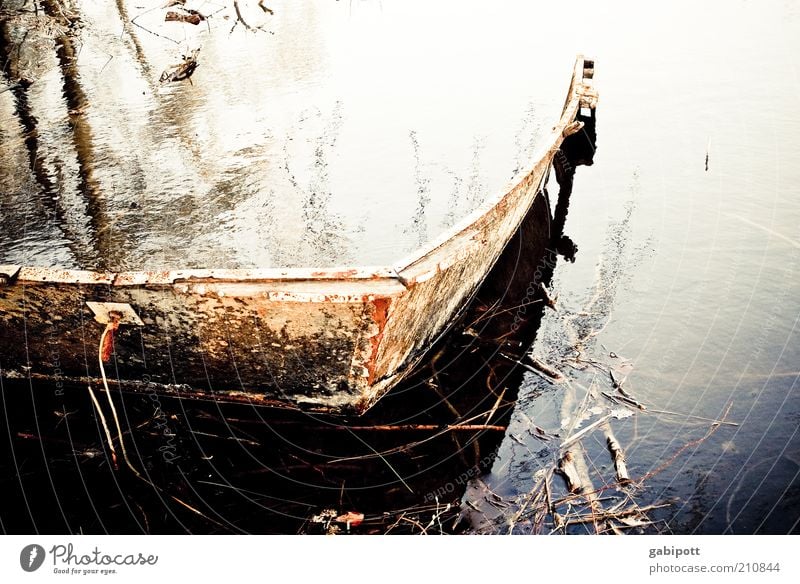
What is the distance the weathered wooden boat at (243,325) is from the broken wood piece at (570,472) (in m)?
0.97

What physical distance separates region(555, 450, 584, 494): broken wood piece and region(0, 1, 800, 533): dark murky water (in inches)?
2.0

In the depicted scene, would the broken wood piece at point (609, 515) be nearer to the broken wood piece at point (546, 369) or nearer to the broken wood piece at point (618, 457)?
the broken wood piece at point (618, 457)

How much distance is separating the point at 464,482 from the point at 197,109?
5588 millimetres

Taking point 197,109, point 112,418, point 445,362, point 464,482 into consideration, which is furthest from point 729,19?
point 112,418

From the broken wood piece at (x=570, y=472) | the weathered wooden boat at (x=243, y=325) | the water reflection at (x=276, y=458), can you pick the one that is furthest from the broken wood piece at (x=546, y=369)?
the weathered wooden boat at (x=243, y=325)

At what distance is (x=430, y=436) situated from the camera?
10.9ft

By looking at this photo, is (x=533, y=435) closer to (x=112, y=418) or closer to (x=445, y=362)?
(x=445, y=362)

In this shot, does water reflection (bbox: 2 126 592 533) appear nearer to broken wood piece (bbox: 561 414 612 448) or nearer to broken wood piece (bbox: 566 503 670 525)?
broken wood piece (bbox: 561 414 612 448)

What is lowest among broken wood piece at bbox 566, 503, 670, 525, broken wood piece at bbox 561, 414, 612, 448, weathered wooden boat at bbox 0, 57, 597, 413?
broken wood piece at bbox 566, 503, 670, 525

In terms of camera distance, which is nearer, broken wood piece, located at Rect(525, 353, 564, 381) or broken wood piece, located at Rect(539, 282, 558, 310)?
broken wood piece, located at Rect(525, 353, 564, 381)

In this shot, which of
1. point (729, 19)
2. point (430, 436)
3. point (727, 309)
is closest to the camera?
point (430, 436)

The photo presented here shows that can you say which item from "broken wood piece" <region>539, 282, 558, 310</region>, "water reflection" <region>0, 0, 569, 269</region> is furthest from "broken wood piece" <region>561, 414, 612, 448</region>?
"water reflection" <region>0, 0, 569, 269</region>

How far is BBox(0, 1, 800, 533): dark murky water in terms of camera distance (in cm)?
299

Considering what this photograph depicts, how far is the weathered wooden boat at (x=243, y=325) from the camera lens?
2.77 metres
